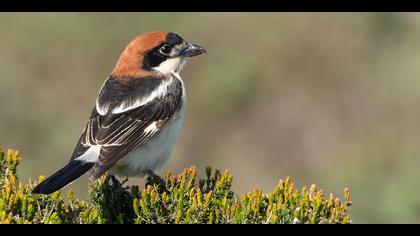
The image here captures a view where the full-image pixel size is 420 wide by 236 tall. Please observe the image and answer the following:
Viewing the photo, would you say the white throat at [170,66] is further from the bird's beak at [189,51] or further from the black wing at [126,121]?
the black wing at [126,121]

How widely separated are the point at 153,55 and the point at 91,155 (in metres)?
1.05

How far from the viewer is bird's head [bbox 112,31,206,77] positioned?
5.54 meters

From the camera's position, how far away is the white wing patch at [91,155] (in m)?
4.85

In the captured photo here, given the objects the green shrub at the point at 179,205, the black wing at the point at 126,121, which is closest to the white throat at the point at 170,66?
the black wing at the point at 126,121

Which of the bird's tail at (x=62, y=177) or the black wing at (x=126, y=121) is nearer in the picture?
the bird's tail at (x=62, y=177)

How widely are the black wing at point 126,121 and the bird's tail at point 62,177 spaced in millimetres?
105

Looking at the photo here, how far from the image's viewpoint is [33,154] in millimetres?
8438

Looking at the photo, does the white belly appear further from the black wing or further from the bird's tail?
the bird's tail

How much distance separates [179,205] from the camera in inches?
162
